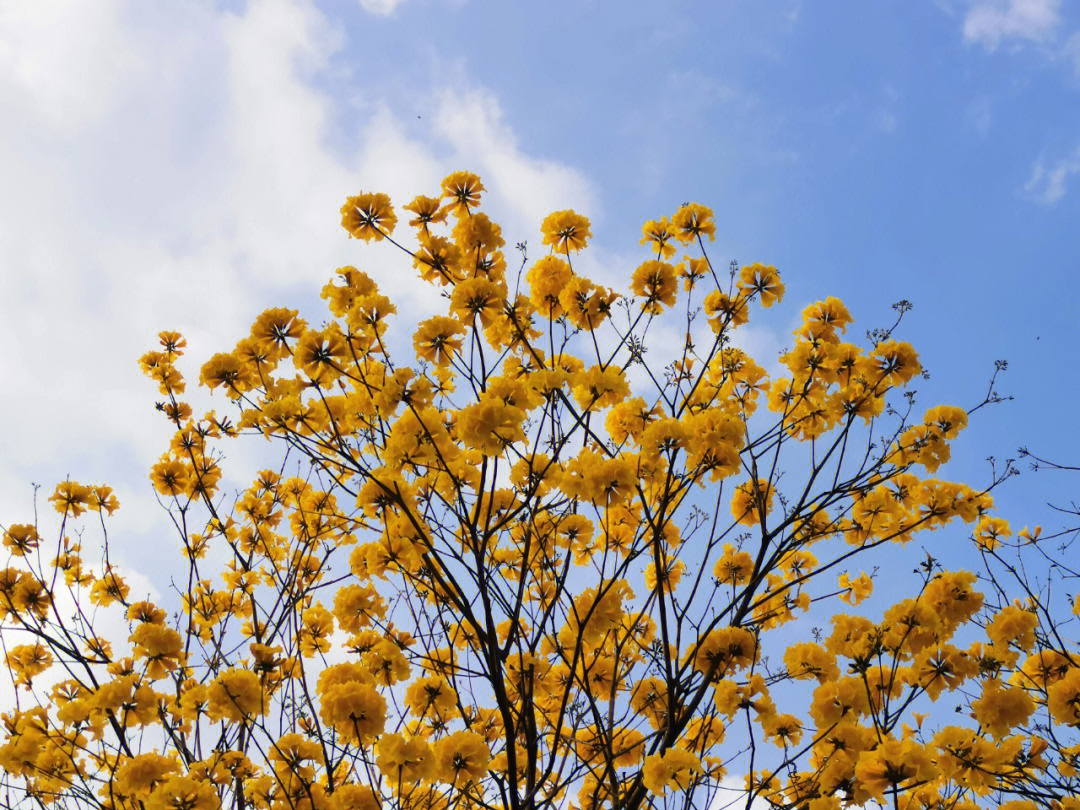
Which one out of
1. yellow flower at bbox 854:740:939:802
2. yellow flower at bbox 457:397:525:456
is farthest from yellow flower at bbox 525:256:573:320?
yellow flower at bbox 854:740:939:802

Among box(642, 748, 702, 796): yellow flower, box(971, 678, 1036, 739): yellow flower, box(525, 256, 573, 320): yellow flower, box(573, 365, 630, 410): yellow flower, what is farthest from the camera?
box(525, 256, 573, 320): yellow flower

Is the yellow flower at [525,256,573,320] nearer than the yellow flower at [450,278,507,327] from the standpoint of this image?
No

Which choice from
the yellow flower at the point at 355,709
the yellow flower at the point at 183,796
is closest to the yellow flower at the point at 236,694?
the yellow flower at the point at 183,796

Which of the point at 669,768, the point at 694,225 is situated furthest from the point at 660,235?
the point at 669,768

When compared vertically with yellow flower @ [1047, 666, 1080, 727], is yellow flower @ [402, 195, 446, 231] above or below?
above

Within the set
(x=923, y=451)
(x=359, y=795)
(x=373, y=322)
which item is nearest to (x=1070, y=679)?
(x=923, y=451)

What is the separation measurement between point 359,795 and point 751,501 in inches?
99.8

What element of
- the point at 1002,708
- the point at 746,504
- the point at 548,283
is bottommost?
the point at 1002,708

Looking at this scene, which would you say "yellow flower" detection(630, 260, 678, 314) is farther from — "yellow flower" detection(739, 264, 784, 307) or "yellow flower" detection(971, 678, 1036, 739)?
"yellow flower" detection(971, 678, 1036, 739)

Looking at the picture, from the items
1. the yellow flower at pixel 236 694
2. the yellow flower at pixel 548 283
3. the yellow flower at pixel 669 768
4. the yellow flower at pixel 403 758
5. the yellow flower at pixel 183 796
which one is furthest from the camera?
the yellow flower at pixel 548 283

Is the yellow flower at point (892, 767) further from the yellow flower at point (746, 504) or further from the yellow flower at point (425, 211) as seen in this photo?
the yellow flower at point (425, 211)

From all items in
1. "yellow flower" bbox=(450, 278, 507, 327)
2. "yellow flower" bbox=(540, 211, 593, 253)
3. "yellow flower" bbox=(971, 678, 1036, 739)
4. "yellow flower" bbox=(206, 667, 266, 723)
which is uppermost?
"yellow flower" bbox=(540, 211, 593, 253)

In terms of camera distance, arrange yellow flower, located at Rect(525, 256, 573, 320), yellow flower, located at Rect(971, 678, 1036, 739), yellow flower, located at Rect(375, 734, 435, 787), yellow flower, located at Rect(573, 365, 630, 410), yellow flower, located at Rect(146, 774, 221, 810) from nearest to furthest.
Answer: yellow flower, located at Rect(375, 734, 435, 787) → yellow flower, located at Rect(146, 774, 221, 810) → yellow flower, located at Rect(971, 678, 1036, 739) → yellow flower, located at Rect(573, 365, 630, 410) → yellow flower, located at Rect(525, 256, 573, 320)

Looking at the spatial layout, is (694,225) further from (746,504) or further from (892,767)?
(892,767)
